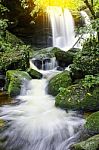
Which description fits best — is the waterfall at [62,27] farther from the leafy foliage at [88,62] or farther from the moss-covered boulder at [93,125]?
the moss-covered boulder at [93,125]

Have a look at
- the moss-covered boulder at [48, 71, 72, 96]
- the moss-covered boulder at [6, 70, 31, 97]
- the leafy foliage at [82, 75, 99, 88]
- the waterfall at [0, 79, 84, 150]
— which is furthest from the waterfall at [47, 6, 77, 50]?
the leafy foliage at [82, 75, 99, 88]

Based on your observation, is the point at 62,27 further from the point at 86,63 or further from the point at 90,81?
the point at 90,81

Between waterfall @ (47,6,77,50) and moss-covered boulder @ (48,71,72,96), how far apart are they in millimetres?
7349

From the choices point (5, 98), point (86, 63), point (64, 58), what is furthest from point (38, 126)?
point (64, 58)

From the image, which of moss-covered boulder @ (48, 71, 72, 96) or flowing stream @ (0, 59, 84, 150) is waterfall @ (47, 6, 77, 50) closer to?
moss-covered boulder @ (48, 71, 72, 96)

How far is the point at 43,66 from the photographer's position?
1390 cm

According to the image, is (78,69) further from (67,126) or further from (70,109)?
(67,126)

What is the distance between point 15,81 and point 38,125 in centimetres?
361

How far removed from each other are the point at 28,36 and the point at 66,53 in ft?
18.5

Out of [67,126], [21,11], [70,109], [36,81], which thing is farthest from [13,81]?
[21,11]

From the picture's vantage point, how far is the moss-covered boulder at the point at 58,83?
1002cm

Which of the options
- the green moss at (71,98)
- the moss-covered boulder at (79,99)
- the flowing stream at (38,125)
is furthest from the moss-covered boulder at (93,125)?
the green moss at (71,98)

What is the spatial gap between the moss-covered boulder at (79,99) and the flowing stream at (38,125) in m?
0.24

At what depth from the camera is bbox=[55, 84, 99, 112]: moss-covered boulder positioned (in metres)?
8.23
